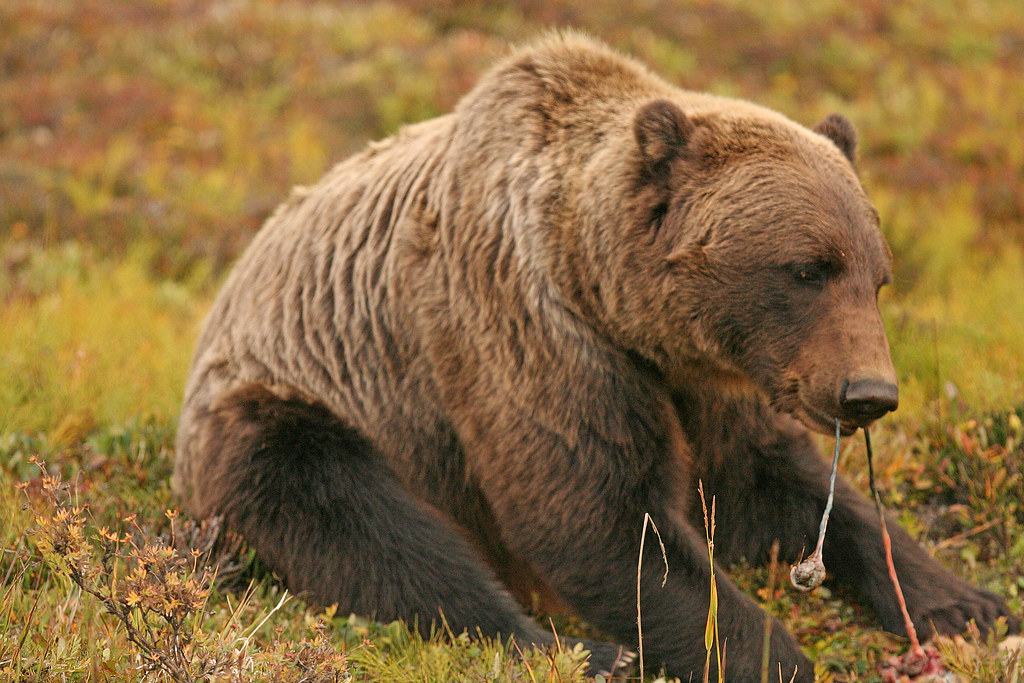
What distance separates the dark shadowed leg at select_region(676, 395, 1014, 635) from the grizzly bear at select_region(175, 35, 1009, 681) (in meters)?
0.01

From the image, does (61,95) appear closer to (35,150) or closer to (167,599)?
(35,150)

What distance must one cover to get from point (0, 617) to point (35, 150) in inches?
351

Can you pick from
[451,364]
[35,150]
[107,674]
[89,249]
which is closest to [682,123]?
[451,364]

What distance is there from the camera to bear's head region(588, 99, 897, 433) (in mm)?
3109

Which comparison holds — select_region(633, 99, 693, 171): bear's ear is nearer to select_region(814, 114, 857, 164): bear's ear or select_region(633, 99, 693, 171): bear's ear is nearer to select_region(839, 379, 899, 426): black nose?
select_region(814, 114, 857, 164): bear's ear

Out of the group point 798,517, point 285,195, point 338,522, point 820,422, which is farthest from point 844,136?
point 285,195

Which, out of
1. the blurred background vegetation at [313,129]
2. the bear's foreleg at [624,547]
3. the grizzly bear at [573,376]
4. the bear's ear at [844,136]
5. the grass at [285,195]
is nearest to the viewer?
the grizzly bear at [573,376]

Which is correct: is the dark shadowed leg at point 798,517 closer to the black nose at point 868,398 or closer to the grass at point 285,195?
the grass at point 285,195

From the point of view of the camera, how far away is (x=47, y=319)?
19.1 feet

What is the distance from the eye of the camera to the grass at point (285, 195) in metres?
3.54

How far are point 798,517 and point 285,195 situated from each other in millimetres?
7347

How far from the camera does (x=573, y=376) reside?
3.51 meters

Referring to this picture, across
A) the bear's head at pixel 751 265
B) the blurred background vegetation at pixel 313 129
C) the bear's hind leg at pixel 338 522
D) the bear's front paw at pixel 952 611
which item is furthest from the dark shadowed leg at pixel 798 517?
the blurred background vegetation at pixel 313 129

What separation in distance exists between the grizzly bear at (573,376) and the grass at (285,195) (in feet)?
0.96
